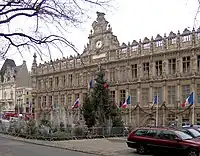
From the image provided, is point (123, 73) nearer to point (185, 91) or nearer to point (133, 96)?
point (133, 96)

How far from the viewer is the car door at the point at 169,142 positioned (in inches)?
779

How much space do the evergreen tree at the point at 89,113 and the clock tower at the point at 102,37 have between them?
2470cm

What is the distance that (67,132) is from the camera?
34.7 metres

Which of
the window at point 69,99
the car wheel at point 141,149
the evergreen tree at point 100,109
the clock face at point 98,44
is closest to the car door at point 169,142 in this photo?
the car wheel at point 141,149

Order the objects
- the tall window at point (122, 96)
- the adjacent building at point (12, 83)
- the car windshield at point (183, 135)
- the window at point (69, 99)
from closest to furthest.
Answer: the car windshield at point (183, 135) < the tall window at point (122, 96) < the window at point (69, 99) < the adjacent building at point (12, 83)

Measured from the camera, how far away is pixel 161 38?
56125mm

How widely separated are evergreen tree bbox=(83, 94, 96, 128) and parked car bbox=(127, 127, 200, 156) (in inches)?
692

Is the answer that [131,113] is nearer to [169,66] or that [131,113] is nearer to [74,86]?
[169,66]

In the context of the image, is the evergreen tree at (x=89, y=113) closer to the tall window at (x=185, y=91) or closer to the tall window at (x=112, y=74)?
the tall window at (x=185, y=91)

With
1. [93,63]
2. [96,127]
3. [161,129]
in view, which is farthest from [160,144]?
[93,63]

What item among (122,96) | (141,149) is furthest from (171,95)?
(141,149)

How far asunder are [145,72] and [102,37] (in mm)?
12327

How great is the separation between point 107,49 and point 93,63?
4411mm

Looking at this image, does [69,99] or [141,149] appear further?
[69,99]
